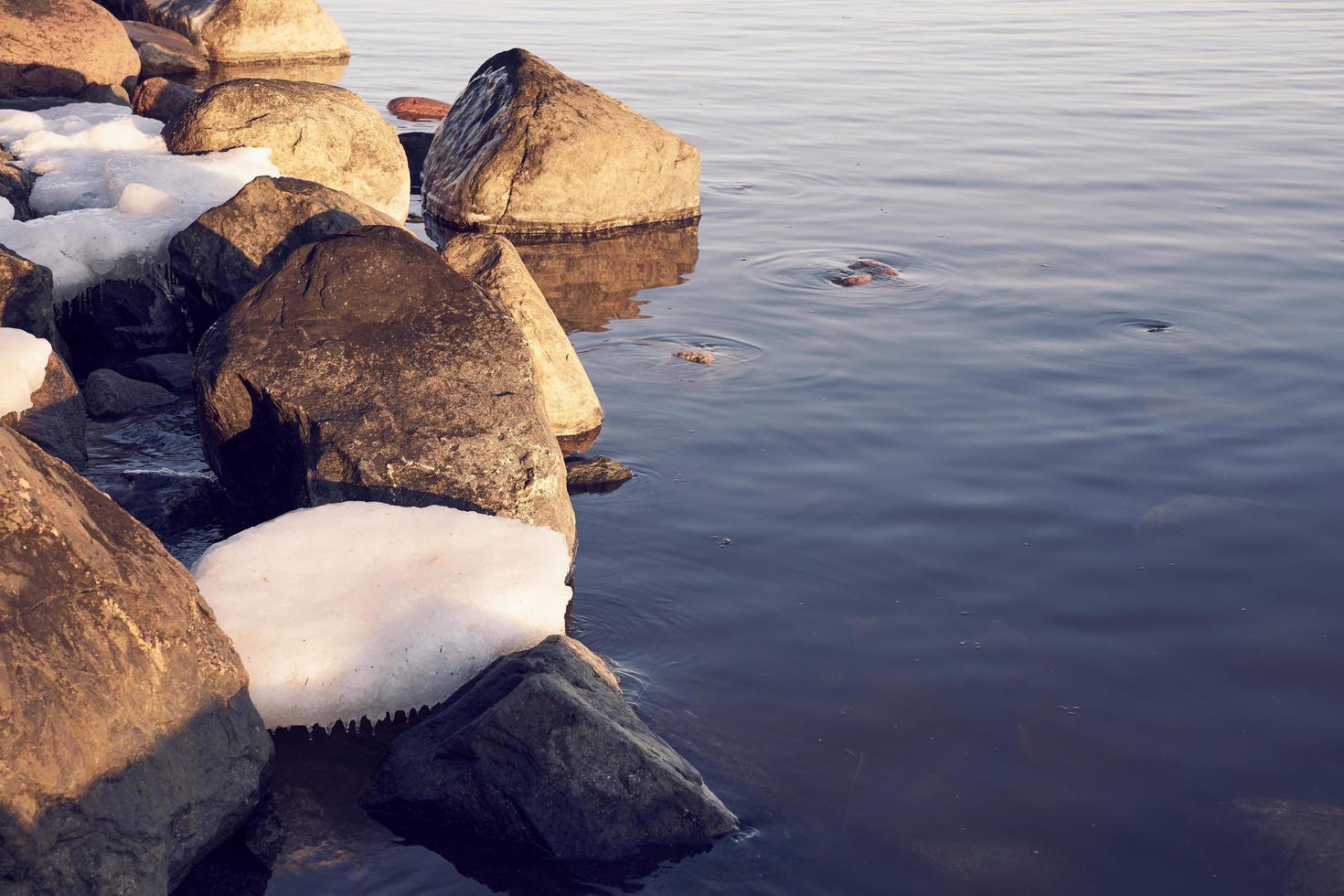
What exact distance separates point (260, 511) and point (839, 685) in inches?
127

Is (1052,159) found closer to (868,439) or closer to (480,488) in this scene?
(868,439)

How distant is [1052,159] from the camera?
16.2m

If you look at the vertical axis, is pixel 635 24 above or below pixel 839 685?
above

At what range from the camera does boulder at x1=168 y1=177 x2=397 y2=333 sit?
8.69m

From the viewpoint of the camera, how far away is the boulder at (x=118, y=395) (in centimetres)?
841

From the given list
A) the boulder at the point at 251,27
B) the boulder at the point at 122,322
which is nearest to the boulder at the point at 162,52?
the boulder at the point at 251,27

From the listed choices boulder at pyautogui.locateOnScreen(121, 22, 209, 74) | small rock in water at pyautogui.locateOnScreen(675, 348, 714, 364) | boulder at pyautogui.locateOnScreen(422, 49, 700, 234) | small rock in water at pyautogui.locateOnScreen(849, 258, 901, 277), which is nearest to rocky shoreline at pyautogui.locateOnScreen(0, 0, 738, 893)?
small rock in water at pyautogui.locateOnScreen(675, 348, 714, 364)

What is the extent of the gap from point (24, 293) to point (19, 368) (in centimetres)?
114

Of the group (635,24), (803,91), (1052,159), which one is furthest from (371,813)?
(635,24)

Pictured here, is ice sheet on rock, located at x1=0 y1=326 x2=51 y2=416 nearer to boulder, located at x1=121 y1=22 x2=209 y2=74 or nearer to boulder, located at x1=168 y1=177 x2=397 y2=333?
boulder, located at x1=168 y1=177 x2=397 y2=333

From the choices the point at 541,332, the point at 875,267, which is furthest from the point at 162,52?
the point at 541,332

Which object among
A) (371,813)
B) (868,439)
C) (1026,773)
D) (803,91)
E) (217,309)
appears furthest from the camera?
(803,91)

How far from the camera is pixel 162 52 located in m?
21.4

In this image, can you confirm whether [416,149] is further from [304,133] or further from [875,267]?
[875,267]
